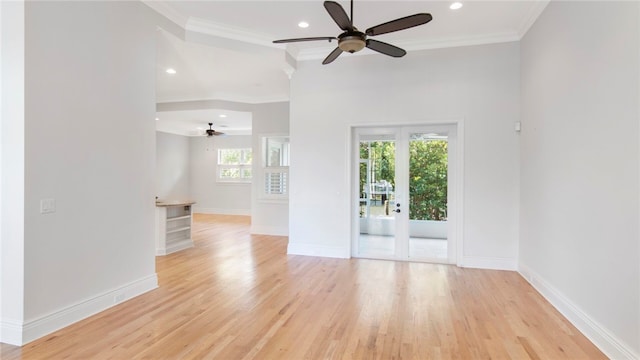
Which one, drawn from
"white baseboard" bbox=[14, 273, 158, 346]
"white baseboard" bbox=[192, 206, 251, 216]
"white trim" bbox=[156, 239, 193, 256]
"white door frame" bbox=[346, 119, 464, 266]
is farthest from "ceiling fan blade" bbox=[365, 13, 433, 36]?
"white baseboard" bbox=[192, 206, 251, 216]

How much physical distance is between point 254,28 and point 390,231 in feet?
12.2

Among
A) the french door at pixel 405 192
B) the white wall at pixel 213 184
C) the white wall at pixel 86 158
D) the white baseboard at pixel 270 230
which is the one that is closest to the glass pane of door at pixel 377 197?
the french door at pixel 405 192

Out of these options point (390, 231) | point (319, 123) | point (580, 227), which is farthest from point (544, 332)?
point (319, 123)

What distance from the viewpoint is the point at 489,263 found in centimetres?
499

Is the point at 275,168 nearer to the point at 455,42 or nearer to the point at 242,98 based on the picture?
the point at 242,98

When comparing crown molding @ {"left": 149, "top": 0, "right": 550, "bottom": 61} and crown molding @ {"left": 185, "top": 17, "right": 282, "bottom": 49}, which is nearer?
crown molding @ {"left": 149, "top": 0, "right": 550, "bottom": 61}

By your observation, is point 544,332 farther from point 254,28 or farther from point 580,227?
point 254,28

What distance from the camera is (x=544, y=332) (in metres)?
2.97

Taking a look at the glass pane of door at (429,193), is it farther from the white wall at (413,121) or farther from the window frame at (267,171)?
the window frame at (267,171)

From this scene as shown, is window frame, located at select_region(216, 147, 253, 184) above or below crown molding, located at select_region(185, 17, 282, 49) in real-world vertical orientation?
below

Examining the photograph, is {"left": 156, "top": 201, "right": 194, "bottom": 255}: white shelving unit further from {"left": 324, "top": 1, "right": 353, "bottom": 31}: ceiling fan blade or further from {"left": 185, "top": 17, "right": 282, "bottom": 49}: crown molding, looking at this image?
{"left": 324, "top": 1, "right": 353, "bottom": 31}: ceiling fan blade

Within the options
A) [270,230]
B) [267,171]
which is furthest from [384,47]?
[270,230]

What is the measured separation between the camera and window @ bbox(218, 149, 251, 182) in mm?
12133

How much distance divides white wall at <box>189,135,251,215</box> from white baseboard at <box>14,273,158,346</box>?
801 cm
